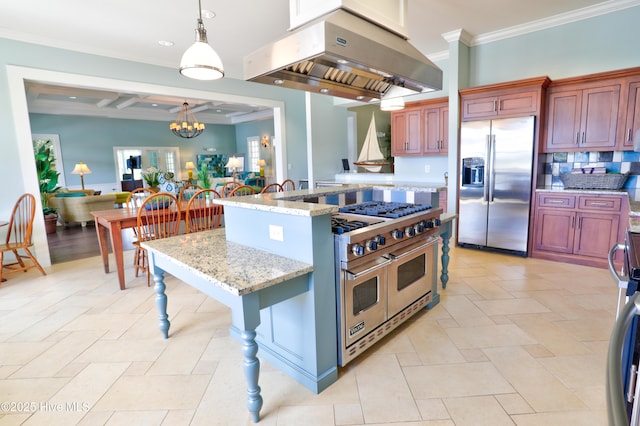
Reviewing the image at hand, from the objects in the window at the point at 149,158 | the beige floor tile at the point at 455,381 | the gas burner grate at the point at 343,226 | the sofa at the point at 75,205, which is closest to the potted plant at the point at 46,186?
the sofa at the point at 75,205

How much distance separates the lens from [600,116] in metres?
3.67

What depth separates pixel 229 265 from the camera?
1713 millimetres

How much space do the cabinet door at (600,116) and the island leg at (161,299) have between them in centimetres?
459

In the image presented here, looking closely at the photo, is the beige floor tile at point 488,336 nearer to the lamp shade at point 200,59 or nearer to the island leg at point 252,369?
the island leg at point 252,369

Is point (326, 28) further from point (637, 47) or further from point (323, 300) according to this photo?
point (637, 47)

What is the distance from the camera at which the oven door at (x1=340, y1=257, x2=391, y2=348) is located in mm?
1911

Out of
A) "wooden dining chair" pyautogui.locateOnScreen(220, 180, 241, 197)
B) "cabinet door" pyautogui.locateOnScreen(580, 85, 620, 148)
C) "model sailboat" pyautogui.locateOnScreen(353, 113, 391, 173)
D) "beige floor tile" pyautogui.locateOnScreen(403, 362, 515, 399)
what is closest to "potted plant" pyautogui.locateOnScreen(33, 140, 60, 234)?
"wooden dining chair" pyautogui.locateOnScreen(220, 180, 241, 197)

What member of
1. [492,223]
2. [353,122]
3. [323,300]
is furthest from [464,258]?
[353,122]

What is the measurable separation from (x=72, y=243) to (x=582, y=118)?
7.53 meters

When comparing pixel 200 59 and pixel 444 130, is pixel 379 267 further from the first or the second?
pixel 444 130

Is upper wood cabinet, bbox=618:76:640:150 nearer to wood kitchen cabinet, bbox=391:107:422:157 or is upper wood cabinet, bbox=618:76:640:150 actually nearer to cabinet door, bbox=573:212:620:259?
cabinet door, bbox=573:212:620:259

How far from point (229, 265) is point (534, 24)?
470 centimetres

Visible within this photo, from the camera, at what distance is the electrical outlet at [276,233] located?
1.88 metres

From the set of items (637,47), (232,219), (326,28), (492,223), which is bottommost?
(492,223)
